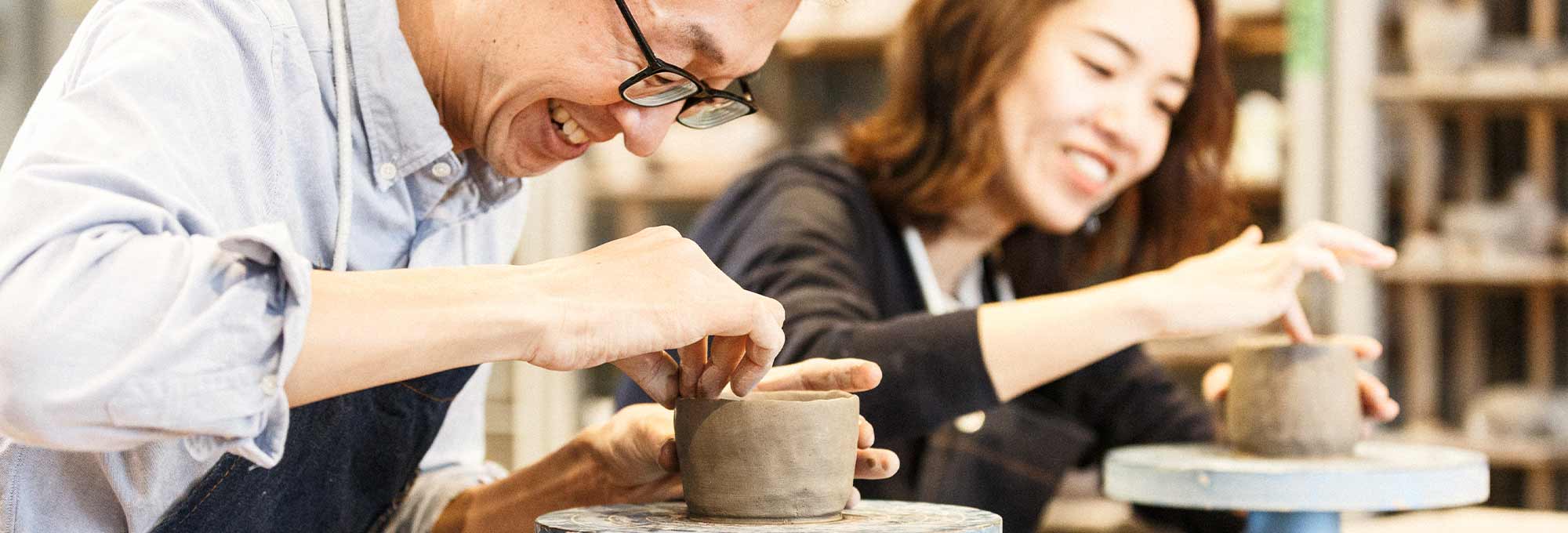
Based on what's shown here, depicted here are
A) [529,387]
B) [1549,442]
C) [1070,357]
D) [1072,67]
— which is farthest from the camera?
[529,387]

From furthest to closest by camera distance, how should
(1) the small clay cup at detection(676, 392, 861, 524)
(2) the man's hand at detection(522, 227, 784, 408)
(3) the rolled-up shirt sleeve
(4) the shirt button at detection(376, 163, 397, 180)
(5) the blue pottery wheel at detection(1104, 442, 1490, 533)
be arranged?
1. (5) the blue pottery wheel at detection(1104, 442, 1490, 533)
2. (4) the shirt button at detection(376, 163, 397, 180)
3. (1) the small clay cup at detection(676, 392, 861, 524)
4. (2) the man's hand at detection(522, 227, 784, 408)
5. (3) the rolled-up shirt sleeve

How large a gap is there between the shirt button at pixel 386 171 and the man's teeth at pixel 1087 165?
111 centimetres

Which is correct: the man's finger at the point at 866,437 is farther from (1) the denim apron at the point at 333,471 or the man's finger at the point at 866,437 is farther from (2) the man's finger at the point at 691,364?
(1) the denim apron at the point at 333,471

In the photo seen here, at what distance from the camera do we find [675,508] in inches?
44.4

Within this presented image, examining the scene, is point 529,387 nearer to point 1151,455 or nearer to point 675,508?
point 1151,455

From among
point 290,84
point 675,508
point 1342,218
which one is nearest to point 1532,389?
point 1342,218

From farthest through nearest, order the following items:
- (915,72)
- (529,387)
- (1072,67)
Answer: (529,387) → (915,72) → (1072,67)

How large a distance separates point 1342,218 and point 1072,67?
63.9 inches

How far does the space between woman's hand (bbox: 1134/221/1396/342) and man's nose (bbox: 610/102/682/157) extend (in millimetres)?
638

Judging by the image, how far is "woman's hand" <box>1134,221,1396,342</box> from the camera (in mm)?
1597

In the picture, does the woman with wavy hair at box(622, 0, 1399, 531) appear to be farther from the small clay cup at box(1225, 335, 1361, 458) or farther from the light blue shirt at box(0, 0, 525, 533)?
the light blue shirt at box(0, 0, 525, 533)

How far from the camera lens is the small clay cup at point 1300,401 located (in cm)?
169

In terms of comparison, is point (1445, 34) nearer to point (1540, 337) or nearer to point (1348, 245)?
point (1540, 337)

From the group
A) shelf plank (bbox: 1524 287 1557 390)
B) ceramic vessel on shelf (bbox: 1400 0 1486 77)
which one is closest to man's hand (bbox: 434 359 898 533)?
ceramic vessel on shelf (bbox: 1400 0 1486 77)
